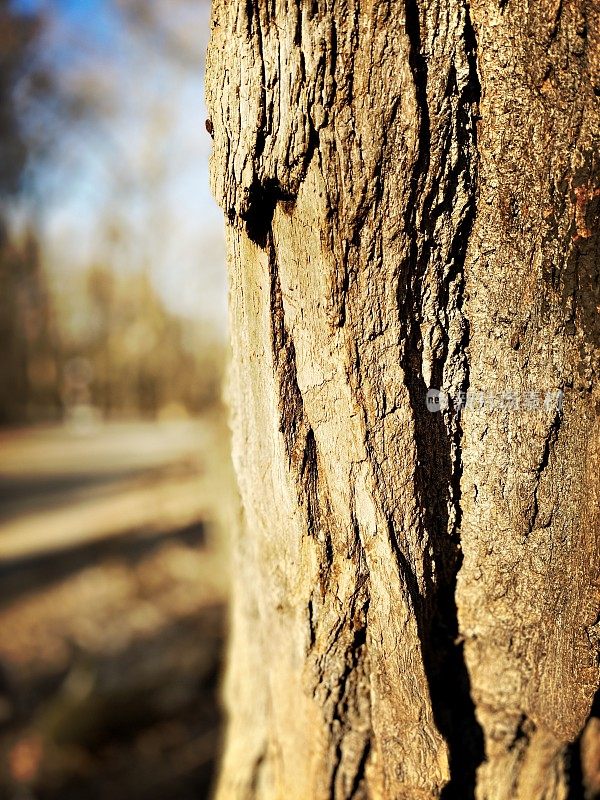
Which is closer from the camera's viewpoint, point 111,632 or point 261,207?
point 261,207

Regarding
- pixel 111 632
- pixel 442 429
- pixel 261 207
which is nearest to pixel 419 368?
pixel 442 429

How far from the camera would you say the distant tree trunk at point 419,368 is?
861 millimetres

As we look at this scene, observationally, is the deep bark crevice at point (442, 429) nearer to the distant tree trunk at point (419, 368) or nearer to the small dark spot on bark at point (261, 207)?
the distant tree trunk at point (419, 368)

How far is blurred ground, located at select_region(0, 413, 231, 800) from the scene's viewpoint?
290 centimetres

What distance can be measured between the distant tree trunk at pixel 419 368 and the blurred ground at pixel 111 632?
2.15 m

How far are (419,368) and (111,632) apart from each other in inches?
162

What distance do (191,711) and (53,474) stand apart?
6542mm

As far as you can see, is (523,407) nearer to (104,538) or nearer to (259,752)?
(259,752)

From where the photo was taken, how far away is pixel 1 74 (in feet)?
Result: 32.9

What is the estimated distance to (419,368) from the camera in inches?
38.0

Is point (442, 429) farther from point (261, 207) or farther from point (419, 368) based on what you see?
point (261, 207)

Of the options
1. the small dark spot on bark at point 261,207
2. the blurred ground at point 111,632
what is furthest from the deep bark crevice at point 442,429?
the blurred ground at point 111,632

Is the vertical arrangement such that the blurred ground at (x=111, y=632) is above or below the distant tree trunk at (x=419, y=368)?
below

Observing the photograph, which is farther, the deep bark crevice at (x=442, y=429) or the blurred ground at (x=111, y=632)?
the blurred ground at (x=111, y=632)
